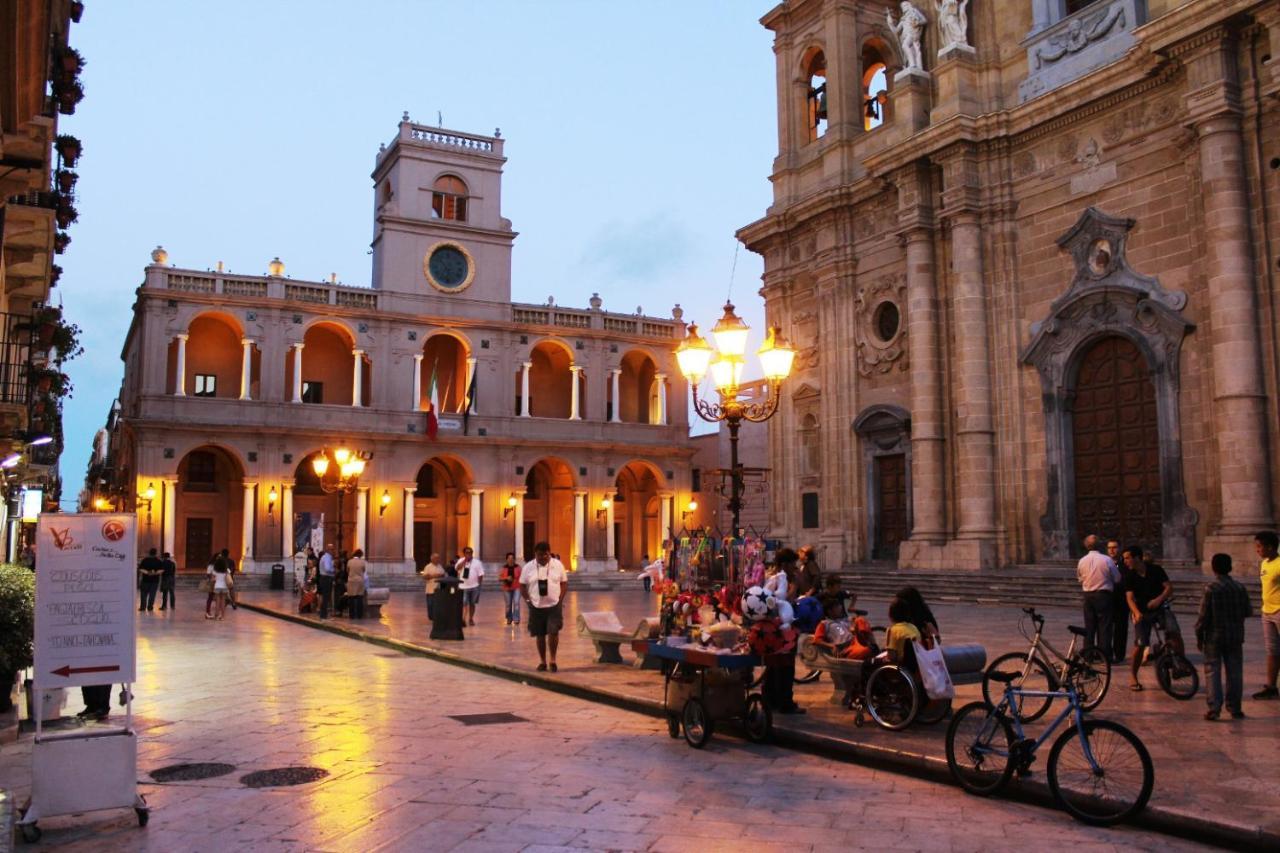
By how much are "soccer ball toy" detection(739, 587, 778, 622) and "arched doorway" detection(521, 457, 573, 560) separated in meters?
39.7

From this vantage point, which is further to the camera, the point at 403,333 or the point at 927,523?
the point at 403,333

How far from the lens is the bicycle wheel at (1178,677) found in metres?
10.2

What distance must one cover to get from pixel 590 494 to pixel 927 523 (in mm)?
25045

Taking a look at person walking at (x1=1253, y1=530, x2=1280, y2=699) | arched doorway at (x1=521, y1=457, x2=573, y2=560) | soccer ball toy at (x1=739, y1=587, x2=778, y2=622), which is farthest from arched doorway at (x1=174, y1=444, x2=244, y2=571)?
person walking at (x1=1253, y1=530, x2=1280, y2=699)

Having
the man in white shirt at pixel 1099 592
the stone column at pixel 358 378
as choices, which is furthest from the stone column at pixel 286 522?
the man in white shirt at pixel 1099 592

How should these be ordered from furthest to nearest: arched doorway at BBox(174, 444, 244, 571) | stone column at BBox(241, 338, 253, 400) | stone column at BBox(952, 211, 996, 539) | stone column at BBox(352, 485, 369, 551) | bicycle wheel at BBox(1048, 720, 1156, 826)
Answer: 1. arched doorway at BBox(174, 444, 244, 571)
2. stone column at BBox(352, 485, 369, 551)
3. stone column at BBox(241, 338, 253, 400)
4. stone column at BBox(952, 211, 996, 539)
5. bicycle wheel at BBox(1048, 720, 1156, 826)

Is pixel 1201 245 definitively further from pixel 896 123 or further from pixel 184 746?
pixel 184 746

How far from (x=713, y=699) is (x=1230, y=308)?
1417 centimetres

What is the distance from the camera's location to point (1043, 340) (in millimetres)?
23141

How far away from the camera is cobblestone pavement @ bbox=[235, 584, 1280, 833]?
6.71 m

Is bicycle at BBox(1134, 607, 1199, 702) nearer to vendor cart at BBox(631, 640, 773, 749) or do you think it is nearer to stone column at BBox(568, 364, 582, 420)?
vendor cart at BBox(631, 640, 773, 749)

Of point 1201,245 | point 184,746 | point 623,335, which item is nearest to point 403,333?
point 623,335

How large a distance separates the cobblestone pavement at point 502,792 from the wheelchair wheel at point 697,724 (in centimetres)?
17

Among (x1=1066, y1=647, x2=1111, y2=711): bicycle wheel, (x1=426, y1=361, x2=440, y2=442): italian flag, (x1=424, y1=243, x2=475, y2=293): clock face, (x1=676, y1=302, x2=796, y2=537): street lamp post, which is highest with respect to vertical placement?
(x1=424, y1=243, x2=475, y2=293): clock face
